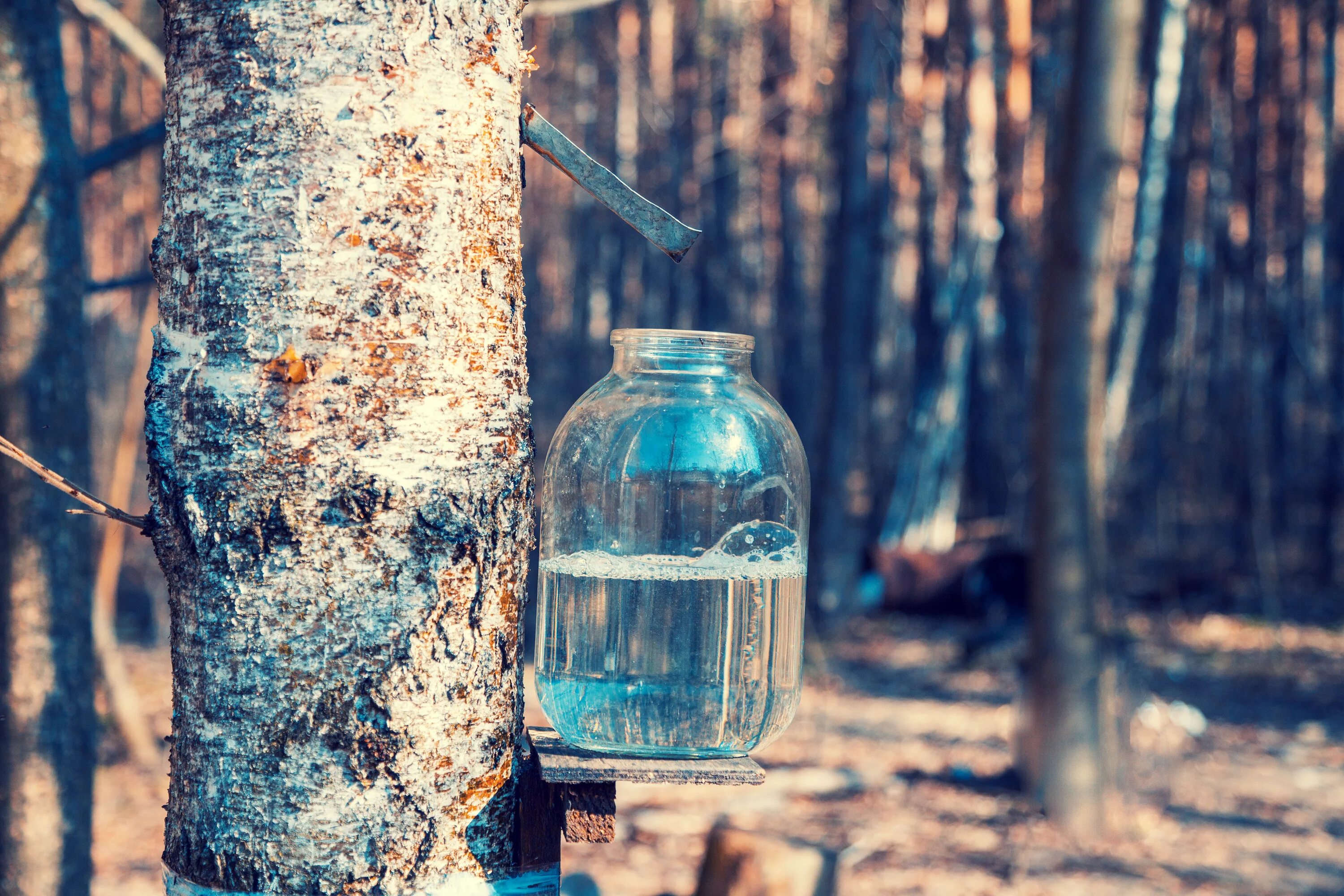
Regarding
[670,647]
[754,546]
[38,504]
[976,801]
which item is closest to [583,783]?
[670,647]

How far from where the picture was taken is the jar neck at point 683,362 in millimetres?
1597

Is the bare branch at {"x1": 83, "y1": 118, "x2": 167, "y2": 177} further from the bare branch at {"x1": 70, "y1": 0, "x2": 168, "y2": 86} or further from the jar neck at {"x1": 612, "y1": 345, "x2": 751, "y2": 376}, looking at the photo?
the jar neck at {"x1": 612, "y1": 345, "x2": 751, "y2": 376}

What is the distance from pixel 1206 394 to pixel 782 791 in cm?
849

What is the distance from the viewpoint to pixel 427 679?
127 cm

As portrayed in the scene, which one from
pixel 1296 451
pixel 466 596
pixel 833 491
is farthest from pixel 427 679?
pixel 1296 451

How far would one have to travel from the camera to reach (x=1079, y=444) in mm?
4992

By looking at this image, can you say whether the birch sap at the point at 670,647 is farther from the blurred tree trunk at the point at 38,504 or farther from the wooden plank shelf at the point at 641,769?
the blurred tree trunk at the point at 38,504

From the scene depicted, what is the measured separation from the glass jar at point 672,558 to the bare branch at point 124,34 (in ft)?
8.21

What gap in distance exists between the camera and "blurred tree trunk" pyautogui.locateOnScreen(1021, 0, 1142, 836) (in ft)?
16.2

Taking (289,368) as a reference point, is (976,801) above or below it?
below

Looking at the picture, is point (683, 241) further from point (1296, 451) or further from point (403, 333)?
point (1296, 451)

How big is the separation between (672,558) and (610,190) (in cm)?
56

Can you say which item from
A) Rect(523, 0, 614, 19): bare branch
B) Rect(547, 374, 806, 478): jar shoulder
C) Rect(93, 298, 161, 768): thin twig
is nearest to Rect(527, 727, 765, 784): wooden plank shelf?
Rect(547, 374, 806, 478): jar shoulder

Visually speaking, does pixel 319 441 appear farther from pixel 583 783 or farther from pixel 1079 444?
pixel 1079 444
